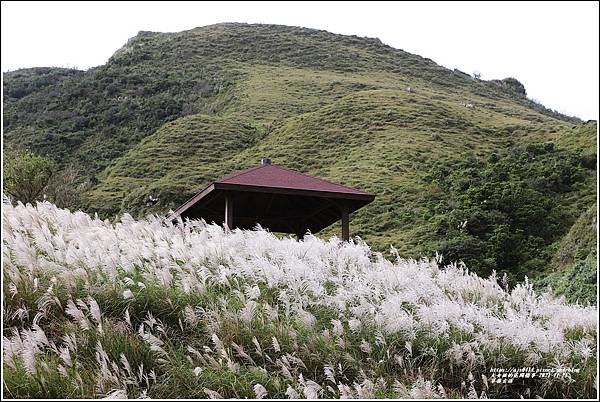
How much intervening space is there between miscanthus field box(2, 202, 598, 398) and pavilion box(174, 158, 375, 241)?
11.6 feet

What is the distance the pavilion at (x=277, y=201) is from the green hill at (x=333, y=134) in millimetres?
7996

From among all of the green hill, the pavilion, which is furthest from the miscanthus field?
the green hill

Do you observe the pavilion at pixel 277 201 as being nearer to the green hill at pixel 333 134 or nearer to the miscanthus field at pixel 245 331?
the miscanthus field at pixel 245 331

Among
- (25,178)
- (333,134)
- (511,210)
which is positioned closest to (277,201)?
(511,210)

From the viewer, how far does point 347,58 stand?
230 ft

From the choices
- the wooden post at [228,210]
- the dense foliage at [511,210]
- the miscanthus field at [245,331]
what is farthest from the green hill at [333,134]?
the miscanthus field at [245,331]

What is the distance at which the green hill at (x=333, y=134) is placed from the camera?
24562 mm

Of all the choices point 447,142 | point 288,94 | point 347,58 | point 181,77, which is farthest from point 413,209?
point 347,58

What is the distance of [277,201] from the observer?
13.5 metres

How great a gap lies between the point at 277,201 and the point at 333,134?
91.1ft

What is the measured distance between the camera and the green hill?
80.6ft

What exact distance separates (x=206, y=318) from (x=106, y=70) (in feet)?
210

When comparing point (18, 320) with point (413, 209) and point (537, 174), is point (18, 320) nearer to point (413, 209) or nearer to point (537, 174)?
point (413, 209)

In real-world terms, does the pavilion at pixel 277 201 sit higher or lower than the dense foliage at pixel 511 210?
higher
